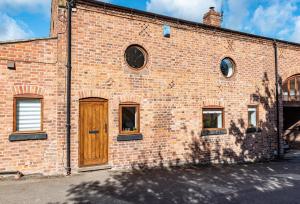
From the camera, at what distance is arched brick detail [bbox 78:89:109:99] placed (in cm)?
887

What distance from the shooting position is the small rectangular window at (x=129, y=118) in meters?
9.60

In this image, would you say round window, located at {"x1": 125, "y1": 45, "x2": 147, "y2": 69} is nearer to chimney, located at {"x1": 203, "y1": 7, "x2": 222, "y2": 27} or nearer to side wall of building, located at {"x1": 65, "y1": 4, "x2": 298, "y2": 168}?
side wall of building, located at {"x1": 65, "y1": 4, "x2": 298, "y2": 168}

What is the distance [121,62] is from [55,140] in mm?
3375

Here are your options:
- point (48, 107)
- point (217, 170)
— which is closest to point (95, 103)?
point (48, 107)

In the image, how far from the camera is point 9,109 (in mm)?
7961

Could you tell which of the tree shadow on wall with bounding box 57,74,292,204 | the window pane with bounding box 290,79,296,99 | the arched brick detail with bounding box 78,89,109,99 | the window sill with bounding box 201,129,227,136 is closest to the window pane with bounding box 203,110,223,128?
the window sill with bounding box 201,129,227,136

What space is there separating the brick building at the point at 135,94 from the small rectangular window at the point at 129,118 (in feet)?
0.12

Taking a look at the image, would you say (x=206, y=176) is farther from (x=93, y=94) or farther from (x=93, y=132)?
(x=93, y=94)

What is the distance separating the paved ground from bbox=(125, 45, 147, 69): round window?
12.4 feet

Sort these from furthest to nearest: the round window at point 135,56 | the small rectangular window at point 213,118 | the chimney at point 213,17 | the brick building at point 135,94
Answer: the chimney at point 213,17 < the small rectangular window at point 213,118 < the round window at point 135,56 < the brick building at point 135,94

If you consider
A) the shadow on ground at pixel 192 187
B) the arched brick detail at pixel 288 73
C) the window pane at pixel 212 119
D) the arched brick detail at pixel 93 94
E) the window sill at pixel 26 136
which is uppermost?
the arched brick detail at pixel 288 73

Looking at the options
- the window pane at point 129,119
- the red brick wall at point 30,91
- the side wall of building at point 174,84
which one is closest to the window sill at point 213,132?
the side wall of building at point 174,84

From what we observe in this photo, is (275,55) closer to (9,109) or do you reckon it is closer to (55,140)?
(55,140)

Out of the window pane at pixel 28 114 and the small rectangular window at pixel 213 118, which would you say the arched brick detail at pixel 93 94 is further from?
the small rectangular window at pixel 213 118
